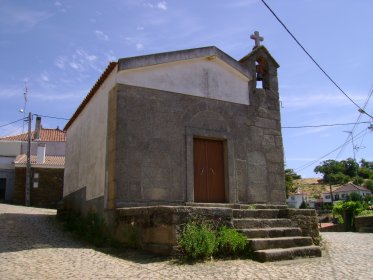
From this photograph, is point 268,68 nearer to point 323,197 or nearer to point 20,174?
point 20,174

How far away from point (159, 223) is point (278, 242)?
7.28 feet

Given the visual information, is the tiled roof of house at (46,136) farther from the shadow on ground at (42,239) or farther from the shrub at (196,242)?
the shrub at (196,242)

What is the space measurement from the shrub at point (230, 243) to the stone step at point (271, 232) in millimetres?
375

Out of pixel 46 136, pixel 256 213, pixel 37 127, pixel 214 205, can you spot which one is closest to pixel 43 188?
pixel 46 136

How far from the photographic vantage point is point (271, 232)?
7148mm

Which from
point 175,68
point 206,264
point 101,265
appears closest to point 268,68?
point 175,68

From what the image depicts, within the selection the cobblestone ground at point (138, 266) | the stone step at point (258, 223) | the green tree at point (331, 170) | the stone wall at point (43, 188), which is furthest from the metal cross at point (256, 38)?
the green tree at point (331, 170)

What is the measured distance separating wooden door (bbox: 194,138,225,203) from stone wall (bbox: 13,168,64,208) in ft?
54.1

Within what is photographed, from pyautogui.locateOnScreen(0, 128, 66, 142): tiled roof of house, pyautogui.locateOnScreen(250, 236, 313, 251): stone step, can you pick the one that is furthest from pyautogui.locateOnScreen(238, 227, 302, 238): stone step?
pyautogui.locateOnScreen(0, 128, 66, 142): tiled roof of house

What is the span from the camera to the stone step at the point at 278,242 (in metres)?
6.50

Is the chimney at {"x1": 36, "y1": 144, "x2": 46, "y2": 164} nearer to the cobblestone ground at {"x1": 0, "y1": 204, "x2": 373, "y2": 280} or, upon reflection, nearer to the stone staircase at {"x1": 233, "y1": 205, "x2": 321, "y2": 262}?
the cobblestone ground at {"x1": 0, "y1": 204, "x2": 373, "y2": 280}

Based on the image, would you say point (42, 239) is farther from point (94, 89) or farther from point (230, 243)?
point (230, 243)

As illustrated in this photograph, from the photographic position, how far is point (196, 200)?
9016mm

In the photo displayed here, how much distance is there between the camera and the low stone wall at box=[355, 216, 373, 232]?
13670mm
